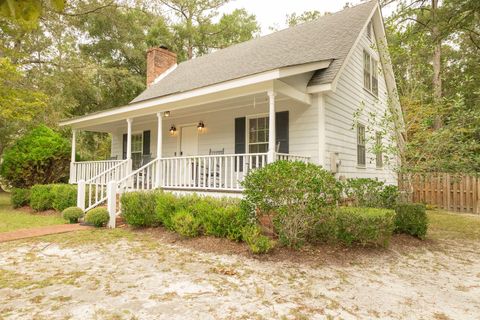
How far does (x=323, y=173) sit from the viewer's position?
5.34 metres

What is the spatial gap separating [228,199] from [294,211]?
5.05ft

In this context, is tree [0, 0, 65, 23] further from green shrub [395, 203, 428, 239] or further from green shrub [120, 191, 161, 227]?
green shrub [395, 203, 428, 239]

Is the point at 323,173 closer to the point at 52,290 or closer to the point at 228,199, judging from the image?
the point at 228,199

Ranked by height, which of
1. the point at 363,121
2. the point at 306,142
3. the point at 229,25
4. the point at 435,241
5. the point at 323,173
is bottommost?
the point at 435,241

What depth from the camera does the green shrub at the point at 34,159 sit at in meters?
10.4

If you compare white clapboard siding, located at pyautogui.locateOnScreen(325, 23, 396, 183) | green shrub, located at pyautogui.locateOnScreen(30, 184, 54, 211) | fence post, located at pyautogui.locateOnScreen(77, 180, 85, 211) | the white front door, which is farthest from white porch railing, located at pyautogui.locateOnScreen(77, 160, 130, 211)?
white clapboard siding, located at pyautogui.locateOnScreen(325, 23, 396, 183)

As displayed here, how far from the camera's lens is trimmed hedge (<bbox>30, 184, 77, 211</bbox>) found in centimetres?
898

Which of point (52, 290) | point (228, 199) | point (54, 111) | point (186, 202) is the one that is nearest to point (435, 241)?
point (228, 199)

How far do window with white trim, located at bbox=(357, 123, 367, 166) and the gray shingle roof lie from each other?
2727mm

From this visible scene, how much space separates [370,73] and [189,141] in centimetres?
687

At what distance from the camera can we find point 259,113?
8867 millimetres

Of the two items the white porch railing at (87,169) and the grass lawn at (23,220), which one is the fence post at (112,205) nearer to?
the grass lawn at (23,220)

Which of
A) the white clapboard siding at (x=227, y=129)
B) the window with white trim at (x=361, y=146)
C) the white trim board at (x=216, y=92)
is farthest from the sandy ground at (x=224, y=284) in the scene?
the window with white trim at (x=361, y=146)

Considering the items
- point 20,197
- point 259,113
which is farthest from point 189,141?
point 20,197
